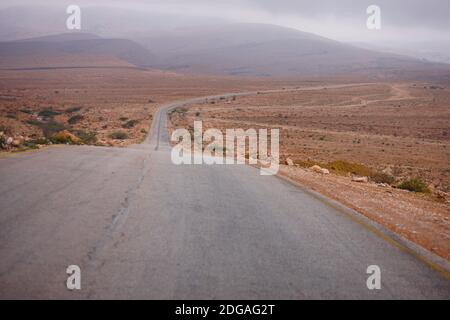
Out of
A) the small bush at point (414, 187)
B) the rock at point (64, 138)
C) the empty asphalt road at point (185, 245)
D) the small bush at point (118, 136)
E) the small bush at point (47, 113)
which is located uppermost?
the small bush at point (47, 113)

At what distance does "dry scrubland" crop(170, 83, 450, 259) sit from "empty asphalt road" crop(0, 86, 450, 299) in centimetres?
189

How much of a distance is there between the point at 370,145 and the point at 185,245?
31811 mm

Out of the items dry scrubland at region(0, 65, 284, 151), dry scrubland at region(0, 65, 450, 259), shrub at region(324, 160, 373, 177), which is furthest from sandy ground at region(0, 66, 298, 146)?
shrub at region(324, 160, 373, 177)

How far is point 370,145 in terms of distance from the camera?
1371 inches

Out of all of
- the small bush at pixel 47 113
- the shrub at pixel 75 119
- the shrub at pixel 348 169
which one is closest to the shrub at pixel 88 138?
the shrub at pixel 75 119

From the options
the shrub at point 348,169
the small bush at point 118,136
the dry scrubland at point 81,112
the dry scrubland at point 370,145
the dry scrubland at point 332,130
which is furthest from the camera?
the small bush at point 118,136

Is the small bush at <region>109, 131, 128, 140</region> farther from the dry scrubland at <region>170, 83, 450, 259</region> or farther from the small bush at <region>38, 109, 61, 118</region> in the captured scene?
the small bush at <region>38, 109, 61, 118</region>

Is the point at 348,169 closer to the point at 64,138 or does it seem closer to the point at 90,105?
the point at 64,138

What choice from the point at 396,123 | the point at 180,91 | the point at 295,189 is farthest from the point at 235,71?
the point at 295,189

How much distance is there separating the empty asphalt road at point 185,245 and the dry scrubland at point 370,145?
1888mm

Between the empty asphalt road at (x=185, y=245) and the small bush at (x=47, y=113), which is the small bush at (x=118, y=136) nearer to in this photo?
the small bush at (x=47, y=113)

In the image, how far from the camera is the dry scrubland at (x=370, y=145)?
1020 centimetres

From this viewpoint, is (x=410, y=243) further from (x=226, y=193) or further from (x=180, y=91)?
(x=180, y=91)
